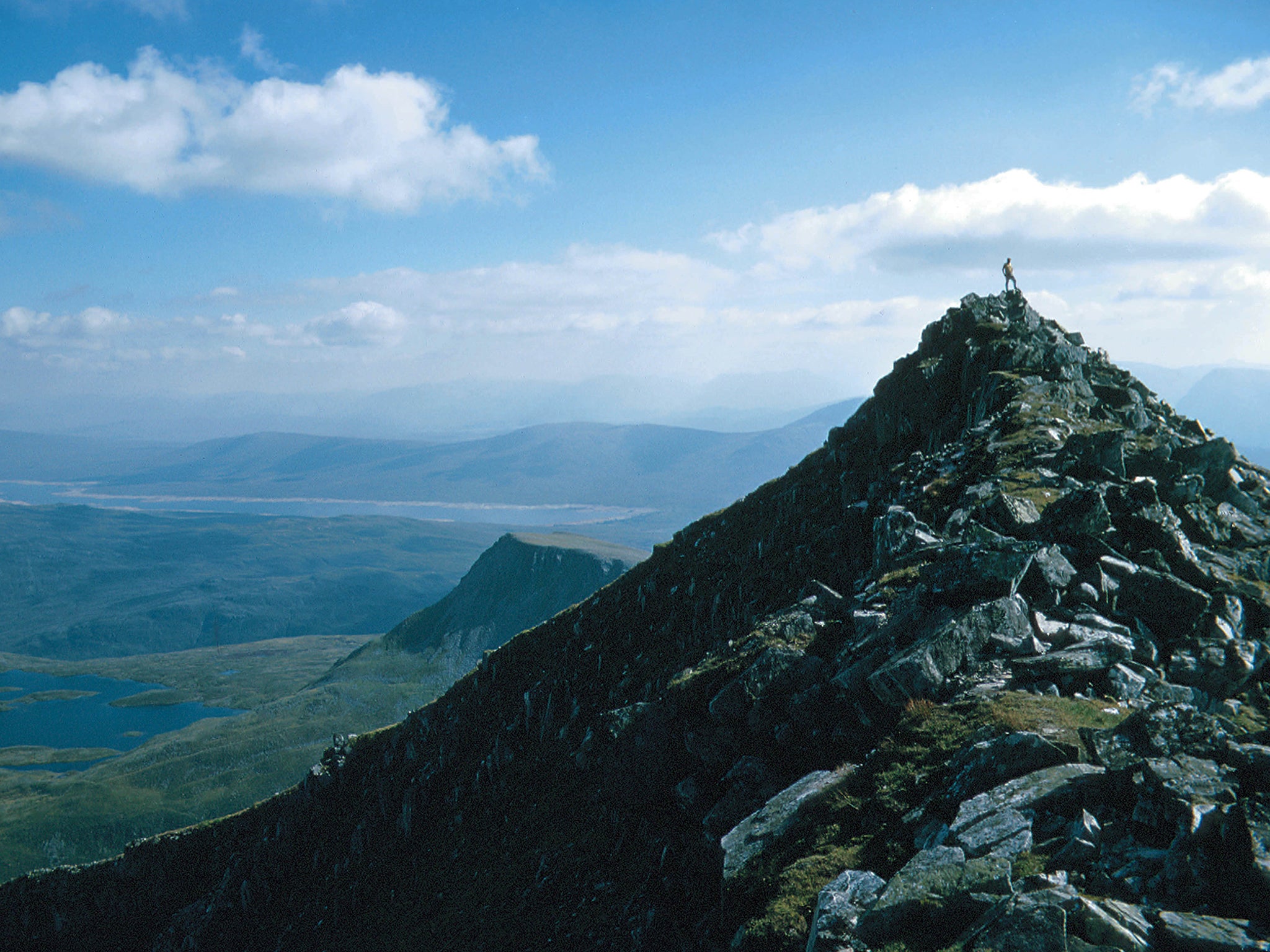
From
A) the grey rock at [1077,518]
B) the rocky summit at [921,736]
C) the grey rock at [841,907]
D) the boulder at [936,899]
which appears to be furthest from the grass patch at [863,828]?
the grey rock at [1077,518]

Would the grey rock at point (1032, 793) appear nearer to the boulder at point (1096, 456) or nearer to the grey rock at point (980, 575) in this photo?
the grey rock at point (980, 575)

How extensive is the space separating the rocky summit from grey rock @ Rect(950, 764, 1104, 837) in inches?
2.1

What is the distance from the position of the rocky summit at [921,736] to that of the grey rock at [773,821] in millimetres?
84

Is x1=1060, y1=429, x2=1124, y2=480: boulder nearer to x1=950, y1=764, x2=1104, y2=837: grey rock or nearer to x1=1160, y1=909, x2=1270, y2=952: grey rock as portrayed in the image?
x1=950, y1=764, x2=1104, y2=837: grey rock

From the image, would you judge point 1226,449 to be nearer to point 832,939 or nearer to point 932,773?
point 932,773

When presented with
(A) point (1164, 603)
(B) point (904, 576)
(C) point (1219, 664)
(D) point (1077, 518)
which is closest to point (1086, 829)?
(C) point (1219, 664)

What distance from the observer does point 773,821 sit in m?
17.4

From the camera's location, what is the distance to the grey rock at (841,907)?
38.7ft

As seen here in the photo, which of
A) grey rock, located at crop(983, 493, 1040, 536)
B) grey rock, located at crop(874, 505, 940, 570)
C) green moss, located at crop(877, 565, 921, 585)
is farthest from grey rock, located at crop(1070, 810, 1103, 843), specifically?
grey rock, located at crop(874, 505, 940, 570)

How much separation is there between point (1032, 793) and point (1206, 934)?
4.01m

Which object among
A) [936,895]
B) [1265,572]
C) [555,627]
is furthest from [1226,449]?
[555,627]

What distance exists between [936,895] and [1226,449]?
25.9 m

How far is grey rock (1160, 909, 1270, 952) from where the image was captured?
28.4 ft

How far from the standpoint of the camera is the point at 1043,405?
130 ft
